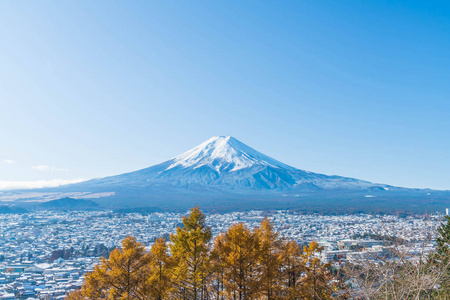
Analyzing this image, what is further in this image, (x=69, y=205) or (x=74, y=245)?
(x=69, y=205)

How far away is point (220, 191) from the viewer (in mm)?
193375

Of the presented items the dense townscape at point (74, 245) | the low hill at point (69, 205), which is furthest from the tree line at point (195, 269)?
the low hill at point (69, 205)

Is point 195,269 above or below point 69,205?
above

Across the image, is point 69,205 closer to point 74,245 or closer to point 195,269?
point 74,245

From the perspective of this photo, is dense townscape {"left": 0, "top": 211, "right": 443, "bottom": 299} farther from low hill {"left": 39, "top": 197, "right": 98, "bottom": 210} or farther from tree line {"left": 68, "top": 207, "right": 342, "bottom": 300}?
low hill {"left": 39, "top": 197, "right": 98, "bottom": 210}

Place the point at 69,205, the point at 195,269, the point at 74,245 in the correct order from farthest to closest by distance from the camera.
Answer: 1. the point at 69,205
2. the point at 74,245
3. the point at 195,269

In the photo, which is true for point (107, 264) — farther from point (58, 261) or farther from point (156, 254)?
point (58, 261)

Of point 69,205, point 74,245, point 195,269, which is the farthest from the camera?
point 69,205

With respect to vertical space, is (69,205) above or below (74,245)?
above

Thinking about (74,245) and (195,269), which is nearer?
(195,269)

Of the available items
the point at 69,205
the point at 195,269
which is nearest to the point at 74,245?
the point at 195,269

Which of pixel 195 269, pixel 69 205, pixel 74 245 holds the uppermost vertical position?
pixel 195 269

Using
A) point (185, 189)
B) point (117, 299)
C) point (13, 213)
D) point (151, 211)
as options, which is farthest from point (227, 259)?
point (185, 189)

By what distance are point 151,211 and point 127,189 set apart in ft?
235
